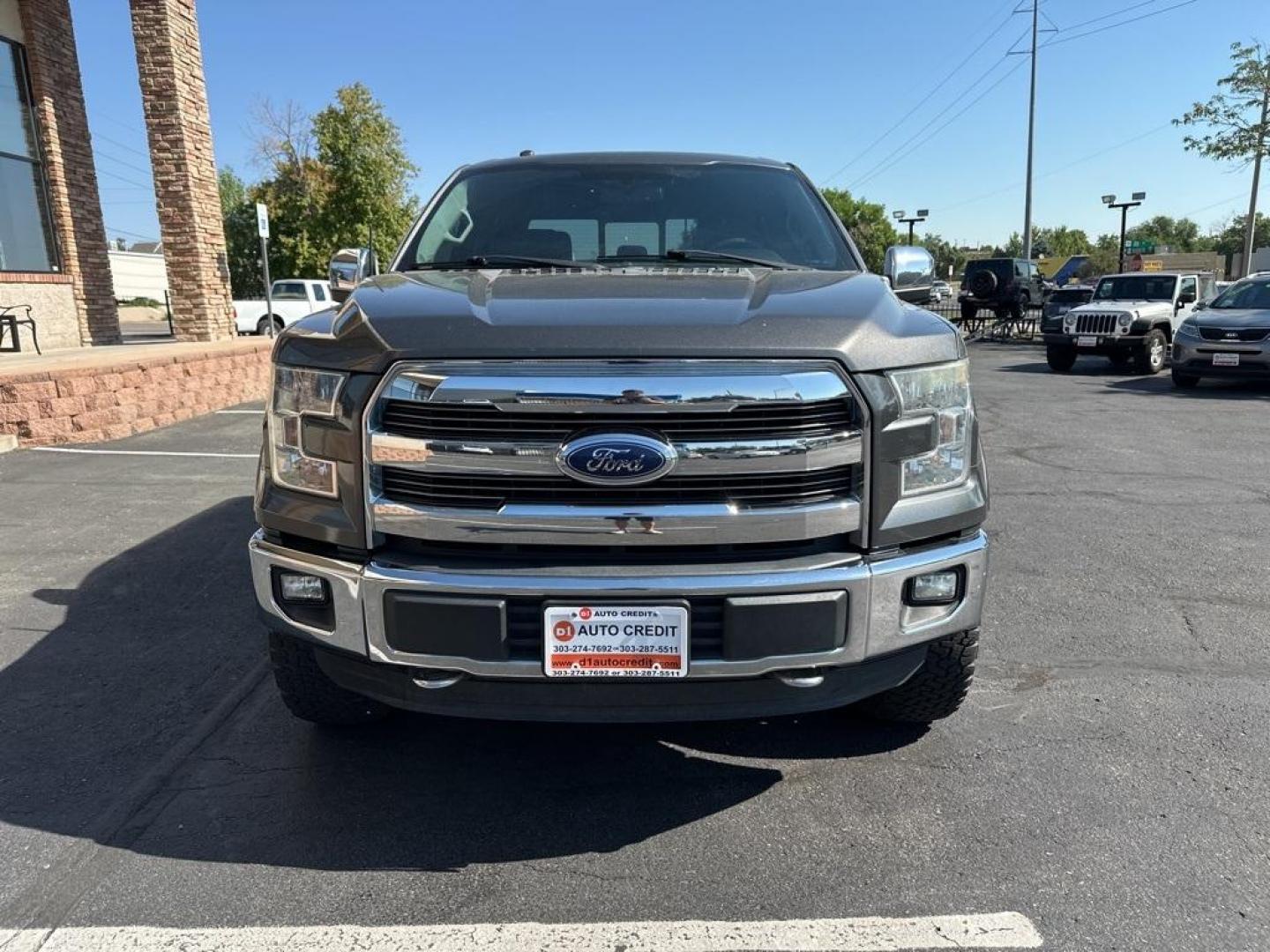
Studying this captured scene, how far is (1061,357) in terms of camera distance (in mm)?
16438

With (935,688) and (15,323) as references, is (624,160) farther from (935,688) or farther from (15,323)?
(15,323)

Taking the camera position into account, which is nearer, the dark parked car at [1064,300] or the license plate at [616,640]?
the license plate at [616,640]

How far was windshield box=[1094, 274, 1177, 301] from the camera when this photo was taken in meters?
16.5

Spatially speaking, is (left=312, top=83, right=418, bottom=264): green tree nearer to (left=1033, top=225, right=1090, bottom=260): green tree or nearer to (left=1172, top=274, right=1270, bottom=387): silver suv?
(left=1172, top=274, right=1270, bottom=387): silver suv

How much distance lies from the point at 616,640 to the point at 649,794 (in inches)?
29.7

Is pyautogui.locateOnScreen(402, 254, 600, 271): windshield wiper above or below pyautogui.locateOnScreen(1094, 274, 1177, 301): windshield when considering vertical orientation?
above

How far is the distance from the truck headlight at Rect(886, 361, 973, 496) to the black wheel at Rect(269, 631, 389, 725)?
1.71m

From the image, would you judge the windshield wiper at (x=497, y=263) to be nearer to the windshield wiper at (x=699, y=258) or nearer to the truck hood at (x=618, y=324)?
the windshield wiper at (x=699, y=258)

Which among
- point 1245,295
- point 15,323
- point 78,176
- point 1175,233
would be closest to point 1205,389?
point 1245,295

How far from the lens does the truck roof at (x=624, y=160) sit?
4.01 m

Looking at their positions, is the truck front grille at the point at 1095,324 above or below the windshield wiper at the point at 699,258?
below

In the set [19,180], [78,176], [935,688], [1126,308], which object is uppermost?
[78,176]

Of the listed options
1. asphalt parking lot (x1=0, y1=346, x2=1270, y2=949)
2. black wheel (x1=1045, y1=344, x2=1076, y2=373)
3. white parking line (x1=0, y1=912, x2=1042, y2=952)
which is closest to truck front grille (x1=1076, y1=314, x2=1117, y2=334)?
black wheel (x1=1045, y1=344, x2=1076, y2=373)

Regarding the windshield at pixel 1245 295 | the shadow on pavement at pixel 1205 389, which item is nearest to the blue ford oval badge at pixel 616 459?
the shadow on pavement at pixel 1205 389
